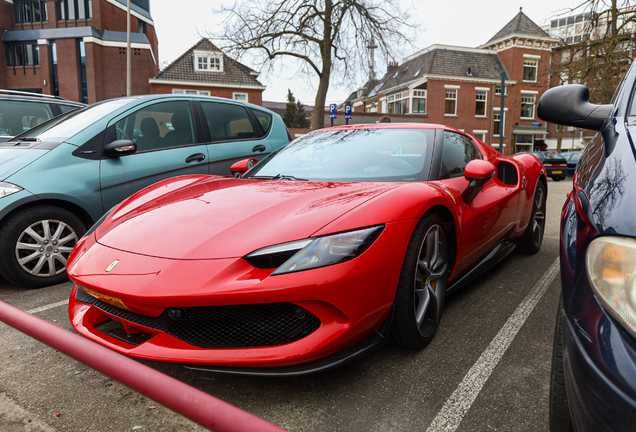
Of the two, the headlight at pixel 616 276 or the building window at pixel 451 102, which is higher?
the building window at pixel 451 102

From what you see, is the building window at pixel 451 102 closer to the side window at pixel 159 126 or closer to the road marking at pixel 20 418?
the side window at pixel 159 126

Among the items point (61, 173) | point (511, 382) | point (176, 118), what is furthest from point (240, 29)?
point (511, 382)

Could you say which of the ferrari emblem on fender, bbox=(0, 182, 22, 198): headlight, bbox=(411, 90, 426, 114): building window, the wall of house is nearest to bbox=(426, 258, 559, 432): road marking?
the ferrari emblem on fender

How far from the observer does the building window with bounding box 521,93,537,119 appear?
3611 cm

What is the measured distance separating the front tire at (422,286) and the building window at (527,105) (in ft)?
125

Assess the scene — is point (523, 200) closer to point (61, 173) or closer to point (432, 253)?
point (432, 253)

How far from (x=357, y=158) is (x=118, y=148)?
210 cm

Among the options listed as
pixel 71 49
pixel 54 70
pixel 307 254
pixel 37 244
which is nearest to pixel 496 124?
pixel 71 49

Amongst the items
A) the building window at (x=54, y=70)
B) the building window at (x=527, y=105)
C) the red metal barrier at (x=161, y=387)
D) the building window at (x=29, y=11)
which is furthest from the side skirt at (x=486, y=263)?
the building window at (x=29, y=11)

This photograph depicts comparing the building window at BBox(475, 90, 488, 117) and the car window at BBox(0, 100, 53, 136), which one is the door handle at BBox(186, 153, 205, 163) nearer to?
the car window at BBox(0, 100, 53, 136)

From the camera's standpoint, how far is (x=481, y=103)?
113 ft

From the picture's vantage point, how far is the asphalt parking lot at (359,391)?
1690 mm

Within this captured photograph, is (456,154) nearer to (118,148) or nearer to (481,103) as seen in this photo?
(118,148)

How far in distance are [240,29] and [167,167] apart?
493 inches
